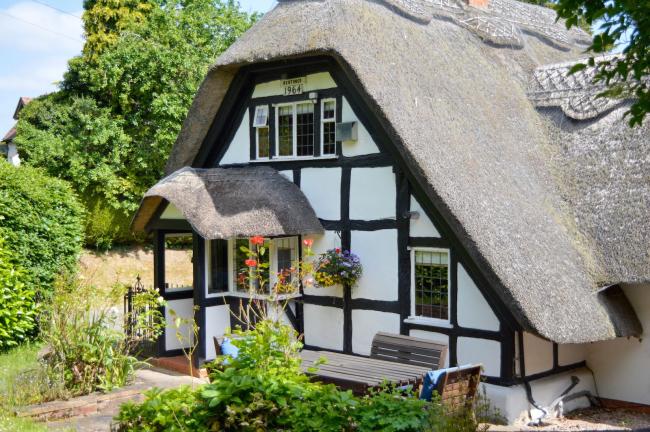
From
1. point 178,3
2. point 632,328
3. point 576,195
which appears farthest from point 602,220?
point 178,3

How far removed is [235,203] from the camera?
36.3 feet

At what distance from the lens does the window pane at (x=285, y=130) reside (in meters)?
12.2

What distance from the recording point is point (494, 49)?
540 inches

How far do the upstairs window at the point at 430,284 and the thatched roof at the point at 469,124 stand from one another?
41.1 inches

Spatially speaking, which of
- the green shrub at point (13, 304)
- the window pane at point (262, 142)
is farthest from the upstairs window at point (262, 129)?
the green shrub at point (13, 304)

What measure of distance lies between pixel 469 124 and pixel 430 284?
2.63m

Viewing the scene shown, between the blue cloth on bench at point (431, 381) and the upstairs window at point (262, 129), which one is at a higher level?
the upstairs window at point (262, 129)

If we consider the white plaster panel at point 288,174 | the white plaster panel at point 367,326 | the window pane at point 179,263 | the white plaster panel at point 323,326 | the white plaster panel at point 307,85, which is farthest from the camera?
the window pane at point 179,263

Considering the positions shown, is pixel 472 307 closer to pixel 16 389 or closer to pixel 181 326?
pixel 181 326

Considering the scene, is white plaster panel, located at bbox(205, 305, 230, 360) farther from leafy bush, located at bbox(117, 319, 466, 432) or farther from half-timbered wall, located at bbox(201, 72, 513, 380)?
leafy bush, located at bbox(117, 319, 466, 432)

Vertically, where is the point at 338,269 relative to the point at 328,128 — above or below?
below

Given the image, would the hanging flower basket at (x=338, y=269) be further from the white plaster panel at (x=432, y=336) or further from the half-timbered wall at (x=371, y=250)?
the white plaster panel at (x=432, y=336)

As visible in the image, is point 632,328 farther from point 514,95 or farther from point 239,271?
point 239,271

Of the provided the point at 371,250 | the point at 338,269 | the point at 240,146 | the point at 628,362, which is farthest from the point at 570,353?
the point at 240,146
